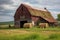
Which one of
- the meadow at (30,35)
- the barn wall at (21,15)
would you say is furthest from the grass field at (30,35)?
the barn wall at (21,15)

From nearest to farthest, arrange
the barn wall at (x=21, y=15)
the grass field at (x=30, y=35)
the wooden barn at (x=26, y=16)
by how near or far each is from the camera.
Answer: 1. the grass field at (x=30, y=35)
2. the wooden barn at (x=26, y=16)
3. the barn wall at (x=21, y=15)

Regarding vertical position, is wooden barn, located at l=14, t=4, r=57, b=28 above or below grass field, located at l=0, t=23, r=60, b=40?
above

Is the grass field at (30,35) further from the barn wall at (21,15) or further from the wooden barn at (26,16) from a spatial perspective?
the barn wall at (21,15)

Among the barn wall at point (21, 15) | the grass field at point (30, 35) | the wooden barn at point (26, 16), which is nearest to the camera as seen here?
the grass field at point (30, 35)

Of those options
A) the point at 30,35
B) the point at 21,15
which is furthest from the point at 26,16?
the point at 30,35

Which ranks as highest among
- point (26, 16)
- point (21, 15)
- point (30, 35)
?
point (21, 15)

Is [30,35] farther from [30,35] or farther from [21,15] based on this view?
[21,15]

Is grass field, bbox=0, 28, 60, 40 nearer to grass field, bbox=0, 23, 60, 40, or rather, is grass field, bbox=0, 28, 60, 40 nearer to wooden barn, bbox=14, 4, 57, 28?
grass field, bbox=0, 23, 60, 40

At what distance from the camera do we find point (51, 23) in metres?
49.8

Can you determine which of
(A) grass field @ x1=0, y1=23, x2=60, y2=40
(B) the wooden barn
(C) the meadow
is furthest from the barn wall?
(C) the meadow

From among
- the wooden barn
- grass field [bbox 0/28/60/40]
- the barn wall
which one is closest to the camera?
grass field [bbox 0/28/60/40]

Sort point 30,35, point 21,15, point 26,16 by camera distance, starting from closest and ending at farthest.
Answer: point 30,35, point 26,16, point 21,15

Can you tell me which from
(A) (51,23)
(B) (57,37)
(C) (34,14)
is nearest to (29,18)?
(C) (34,14)

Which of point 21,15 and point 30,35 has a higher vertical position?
point 21,15
